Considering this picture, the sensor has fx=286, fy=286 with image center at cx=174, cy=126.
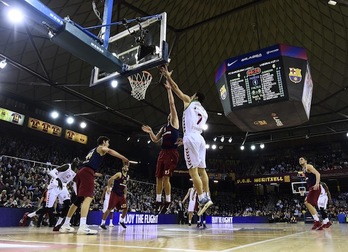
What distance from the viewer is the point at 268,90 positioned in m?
10.3

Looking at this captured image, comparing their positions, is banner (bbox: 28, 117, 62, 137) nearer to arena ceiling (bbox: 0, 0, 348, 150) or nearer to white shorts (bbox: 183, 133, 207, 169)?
arena ceiling (bbox: 0, 0, 348, 150)

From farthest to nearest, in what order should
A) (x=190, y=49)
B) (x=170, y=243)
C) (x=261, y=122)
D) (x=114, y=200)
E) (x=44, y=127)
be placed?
(x=44, y=127) → (x=190, y=49) → (x=261, y=122) → (x=114, y=200) → (x=170, y=243)

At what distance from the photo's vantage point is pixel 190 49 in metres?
22.2

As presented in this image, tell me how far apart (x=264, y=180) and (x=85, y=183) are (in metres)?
28.3

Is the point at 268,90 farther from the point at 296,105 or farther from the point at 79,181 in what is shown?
the point at 79,181

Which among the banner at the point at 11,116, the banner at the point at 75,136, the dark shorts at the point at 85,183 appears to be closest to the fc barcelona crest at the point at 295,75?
the dark shorts at the point at 85,183

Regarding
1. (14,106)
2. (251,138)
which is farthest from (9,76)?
(251,138)

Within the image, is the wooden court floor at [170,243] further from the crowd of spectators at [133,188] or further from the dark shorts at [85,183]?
the crowd of spectators at [133,188]

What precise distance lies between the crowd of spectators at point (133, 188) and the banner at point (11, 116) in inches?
57.8

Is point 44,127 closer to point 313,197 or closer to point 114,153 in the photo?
point 114,153

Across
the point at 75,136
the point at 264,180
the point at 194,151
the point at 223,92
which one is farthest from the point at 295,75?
the point at 264,180

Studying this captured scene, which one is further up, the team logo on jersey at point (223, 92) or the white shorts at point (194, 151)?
the team logo on jersey at point (223, 92)

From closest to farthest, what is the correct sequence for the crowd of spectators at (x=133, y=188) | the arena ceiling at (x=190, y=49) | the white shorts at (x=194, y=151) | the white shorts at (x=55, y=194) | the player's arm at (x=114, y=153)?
the white shorts at (x=194, y=151) → the player's arm at (x=114, y=153) → the white shorts at (x=55, y=194) → the crowd of spectators at (x=133, y=188) → the arena ceiling at (x=190, y=49)

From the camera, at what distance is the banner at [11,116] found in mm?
20859
